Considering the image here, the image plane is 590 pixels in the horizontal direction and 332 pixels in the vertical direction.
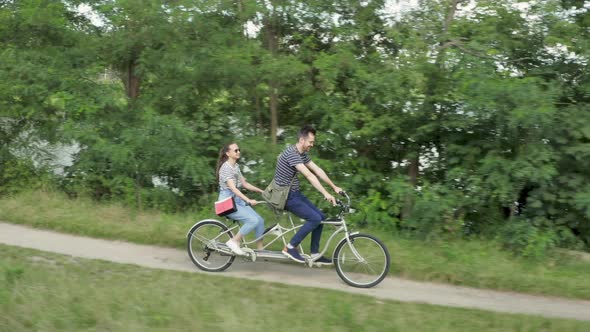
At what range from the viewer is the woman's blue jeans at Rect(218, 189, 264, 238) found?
7.90 meters

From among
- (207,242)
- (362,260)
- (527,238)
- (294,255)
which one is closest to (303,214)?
(294,255)

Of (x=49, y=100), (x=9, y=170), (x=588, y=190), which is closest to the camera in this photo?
(x=588, y=190)

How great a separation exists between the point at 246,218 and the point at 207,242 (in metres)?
0.64

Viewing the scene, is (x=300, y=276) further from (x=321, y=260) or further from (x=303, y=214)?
(x=303, y=214)

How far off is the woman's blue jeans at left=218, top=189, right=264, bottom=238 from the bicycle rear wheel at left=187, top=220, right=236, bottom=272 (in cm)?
28

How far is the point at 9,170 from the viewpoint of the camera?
1273 centimetres

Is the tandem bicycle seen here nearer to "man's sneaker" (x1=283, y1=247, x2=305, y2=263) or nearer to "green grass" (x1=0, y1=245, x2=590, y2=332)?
"man's sneaker" (x1=283, y1=247, x2=305, y2=263)

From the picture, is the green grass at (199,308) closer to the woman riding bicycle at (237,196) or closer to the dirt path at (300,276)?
the dirt path at (300,276)

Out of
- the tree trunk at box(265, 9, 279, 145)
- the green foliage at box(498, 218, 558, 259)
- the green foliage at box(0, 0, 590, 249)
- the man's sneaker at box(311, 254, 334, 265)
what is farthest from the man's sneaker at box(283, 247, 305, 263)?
the tree trunk at box(265, 9, 279, 145)

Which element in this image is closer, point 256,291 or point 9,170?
point 256,291

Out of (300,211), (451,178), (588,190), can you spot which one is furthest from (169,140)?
(588,190)

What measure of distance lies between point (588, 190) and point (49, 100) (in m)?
9.26

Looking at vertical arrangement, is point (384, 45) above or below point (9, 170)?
above

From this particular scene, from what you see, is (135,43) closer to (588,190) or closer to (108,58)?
(108,58)
